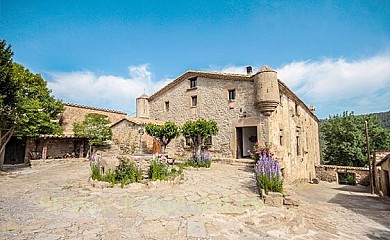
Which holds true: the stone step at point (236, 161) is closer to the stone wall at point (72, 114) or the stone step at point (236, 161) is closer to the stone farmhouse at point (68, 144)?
the stone farmhouse at point (68, 144)

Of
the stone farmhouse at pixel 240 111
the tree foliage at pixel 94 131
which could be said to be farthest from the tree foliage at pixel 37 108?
the stone farmhouse at pixel 240 111

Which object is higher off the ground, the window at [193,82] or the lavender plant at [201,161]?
the window at [193,82]

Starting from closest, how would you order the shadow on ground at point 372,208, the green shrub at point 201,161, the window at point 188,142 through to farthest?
the shadow on ground at point 372,208
the green shrub at point 201,161
the window at point 188,142

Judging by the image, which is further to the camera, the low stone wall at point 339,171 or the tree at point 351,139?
A: the tree at point 351,139

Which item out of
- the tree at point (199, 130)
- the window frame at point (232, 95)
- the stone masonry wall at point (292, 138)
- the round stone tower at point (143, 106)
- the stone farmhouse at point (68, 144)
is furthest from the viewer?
the round stone tower at point (143, 106)

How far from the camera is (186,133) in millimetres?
11805

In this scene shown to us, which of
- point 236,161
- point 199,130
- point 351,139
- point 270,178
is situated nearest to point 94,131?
point 199,130

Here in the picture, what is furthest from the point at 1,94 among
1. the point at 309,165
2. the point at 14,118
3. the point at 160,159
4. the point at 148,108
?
the point at 309,165

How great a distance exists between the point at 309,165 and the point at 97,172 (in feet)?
62.2

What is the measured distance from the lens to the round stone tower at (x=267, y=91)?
39.2 ft

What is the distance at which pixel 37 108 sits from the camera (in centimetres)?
1277

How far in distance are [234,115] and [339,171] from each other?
14001 mm

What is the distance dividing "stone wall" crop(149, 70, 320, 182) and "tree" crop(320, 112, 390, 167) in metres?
8.02

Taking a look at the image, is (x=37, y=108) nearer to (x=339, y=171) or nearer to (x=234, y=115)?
(x=234, y=115)
